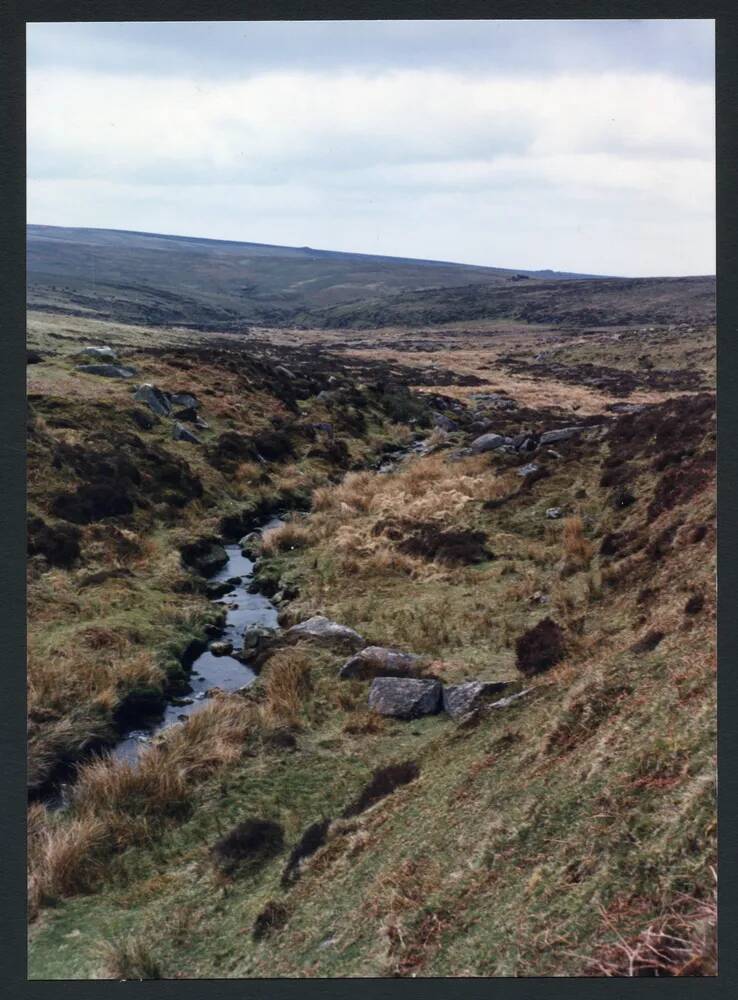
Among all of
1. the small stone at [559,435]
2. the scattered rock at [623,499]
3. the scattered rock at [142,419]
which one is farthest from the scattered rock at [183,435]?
the scattered rock at [623,499]

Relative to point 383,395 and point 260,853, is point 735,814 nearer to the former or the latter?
point 260,853

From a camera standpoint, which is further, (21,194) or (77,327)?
(77,327)

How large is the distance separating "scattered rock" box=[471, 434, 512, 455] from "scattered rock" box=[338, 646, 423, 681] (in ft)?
64.8

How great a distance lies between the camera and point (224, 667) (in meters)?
15.4

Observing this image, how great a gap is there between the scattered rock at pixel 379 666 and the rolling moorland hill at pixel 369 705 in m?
0.07

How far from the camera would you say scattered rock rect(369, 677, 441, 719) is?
12.2 metres

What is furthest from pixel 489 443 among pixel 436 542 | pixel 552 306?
pixel 552 306

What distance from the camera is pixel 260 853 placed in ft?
30.2

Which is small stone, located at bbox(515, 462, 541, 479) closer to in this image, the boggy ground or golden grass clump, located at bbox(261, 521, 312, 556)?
the boggy ground

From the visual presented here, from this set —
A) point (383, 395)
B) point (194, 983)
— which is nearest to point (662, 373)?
point (383, 395)

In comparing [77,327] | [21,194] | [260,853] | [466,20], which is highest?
[77,327]

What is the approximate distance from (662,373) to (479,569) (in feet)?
161

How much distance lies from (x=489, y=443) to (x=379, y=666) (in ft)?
68.4

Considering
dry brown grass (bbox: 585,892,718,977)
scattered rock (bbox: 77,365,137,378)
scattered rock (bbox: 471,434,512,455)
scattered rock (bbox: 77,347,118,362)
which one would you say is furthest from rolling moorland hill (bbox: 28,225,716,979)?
scattered rock (bbox: 77,347,118,362)
